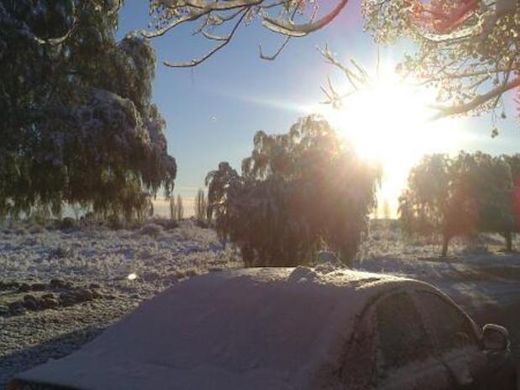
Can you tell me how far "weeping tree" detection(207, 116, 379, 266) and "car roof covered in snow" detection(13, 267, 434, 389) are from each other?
16.6 metres

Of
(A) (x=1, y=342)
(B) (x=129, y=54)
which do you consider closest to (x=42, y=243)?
(B) (x=129, y=54)

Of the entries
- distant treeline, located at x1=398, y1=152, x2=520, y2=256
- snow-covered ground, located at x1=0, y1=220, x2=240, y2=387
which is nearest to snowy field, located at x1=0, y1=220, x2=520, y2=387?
snow-covered ground, located at x1=0, y1=220, x2=240, y2=387

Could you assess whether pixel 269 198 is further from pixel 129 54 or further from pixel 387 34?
pixel 387 34

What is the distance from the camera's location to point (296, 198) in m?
21.8

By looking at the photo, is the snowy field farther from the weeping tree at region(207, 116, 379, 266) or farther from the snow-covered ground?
the weeping tree at region(207, 116, 379, 266)

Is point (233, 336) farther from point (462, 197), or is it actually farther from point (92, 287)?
point (462, 197)

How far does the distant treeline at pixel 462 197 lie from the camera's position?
5241cm

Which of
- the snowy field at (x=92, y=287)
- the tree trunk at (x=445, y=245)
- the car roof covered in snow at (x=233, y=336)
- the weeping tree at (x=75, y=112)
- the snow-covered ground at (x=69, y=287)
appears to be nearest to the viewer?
the car roof covered in snow at (x=233, y=336)

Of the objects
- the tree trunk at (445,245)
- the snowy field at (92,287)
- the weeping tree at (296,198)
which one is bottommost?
the snowy field at (92,287)

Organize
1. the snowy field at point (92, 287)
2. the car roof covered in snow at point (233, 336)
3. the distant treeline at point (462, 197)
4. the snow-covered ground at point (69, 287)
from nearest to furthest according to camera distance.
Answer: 1. the car roof covered in snow at point (233, 336)
2. the snow-covered ground at point (69, 287)
3. the snowy field at point (92, 287)
4. the distant treeline at point (462, 197)

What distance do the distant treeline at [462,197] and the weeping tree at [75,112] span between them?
37379 millimetres

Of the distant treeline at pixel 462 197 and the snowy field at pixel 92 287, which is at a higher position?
the distant treeline at pixel 462 197

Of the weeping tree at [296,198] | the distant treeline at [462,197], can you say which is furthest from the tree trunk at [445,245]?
A: the weeping tree at [296,198]

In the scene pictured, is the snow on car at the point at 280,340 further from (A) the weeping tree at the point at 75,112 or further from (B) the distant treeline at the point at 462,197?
(B) the distant treeline at the point at 462,197
